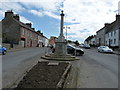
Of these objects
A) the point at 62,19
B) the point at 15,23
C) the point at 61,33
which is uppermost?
the point at 15,23

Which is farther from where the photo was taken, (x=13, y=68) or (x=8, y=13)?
(x=8, y=13)

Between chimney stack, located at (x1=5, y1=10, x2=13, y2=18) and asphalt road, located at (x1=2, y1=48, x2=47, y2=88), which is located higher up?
chimney stack, located at (x1=5, y1=10, x2=13, y2=18)

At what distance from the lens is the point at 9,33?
151 feet

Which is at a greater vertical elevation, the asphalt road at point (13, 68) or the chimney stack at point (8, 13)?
the chimney stack at point (8, 13)

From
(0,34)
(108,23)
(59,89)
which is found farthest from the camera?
(108,23)

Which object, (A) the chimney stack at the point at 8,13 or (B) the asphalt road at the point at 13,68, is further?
(A) the chimney stack at the point at 8,13

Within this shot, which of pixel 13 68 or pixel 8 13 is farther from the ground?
pixel 8 13

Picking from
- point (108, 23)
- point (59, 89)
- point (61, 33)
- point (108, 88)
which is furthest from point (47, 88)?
point (108, 23)

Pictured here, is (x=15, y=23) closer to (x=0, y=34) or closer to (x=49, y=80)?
(x=0, y=34)

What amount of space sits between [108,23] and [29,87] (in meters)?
63.3

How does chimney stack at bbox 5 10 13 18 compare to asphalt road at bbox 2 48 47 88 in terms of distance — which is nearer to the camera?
asphalt road at bbox 2 48 47 88

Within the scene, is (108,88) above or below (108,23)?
below

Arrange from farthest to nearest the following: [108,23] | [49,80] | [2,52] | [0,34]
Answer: [108,23] < [0,34] < [2,52] < [49,80]

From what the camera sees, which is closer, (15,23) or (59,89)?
(59,89)
